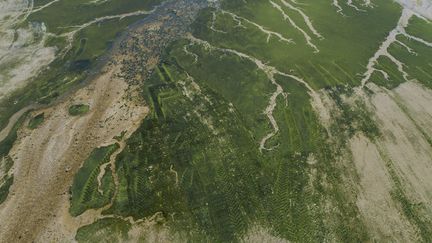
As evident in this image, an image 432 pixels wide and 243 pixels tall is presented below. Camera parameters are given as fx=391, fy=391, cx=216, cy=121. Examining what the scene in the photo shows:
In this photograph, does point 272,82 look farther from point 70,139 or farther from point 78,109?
point 70,139

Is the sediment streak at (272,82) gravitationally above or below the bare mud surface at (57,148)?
above

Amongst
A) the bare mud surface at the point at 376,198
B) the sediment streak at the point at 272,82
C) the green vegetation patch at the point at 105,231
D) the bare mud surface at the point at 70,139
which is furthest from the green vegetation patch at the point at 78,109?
the bare mud surface at the point at 376,198

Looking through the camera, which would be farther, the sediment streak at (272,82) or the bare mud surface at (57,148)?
the sediment streak at (272,82)

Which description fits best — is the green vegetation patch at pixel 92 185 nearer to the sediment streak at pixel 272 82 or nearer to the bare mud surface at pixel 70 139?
the bare mud surface at pixel 70 139

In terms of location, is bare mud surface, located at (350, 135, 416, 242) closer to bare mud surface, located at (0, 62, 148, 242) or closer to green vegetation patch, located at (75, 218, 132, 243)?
green vegetation patch, located at (75, 218, 132, 243)

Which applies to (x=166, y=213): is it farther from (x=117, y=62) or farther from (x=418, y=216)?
(x=117, y=62)

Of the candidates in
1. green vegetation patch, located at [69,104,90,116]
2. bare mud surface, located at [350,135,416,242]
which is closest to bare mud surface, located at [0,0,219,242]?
green vegetation patch, located at [69,104,90,116]

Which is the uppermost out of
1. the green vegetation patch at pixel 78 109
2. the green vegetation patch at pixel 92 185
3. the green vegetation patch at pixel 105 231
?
the green vegetation patch at pixel 78 109
